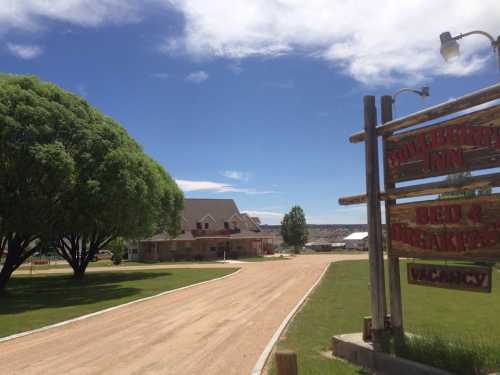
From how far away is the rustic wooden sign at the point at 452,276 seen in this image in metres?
6.52

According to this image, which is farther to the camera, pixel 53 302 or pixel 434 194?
pixel 53 302

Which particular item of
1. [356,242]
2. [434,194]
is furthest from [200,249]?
[434,194]

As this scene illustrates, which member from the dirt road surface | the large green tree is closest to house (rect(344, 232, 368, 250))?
the large green tree

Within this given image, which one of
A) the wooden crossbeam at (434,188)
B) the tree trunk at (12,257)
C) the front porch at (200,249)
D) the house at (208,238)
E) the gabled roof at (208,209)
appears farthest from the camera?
the gabled roof at (208,209)

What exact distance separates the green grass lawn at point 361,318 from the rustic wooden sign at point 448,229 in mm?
2571

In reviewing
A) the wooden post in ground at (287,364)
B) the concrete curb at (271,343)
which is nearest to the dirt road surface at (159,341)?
the concrete curb at (271,343)

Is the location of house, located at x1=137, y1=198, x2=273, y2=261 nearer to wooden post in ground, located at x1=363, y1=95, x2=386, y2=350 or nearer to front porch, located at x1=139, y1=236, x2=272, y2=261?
front porch, located at x1=139, y1=236, x2=272, y2=261

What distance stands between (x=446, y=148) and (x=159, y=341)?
8.17 meters

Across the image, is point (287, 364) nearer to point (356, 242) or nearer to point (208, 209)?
point (208, 209)

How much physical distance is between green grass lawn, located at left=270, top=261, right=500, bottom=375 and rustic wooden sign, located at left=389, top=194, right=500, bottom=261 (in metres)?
2.57

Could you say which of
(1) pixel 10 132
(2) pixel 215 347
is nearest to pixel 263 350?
(2) pixel 215 347

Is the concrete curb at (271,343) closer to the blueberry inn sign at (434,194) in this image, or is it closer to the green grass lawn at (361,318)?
the green grass lawn at (361,318)

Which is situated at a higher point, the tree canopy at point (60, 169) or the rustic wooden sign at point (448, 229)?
the tree canopy at point (60, 169)

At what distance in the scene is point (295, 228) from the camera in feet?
236
